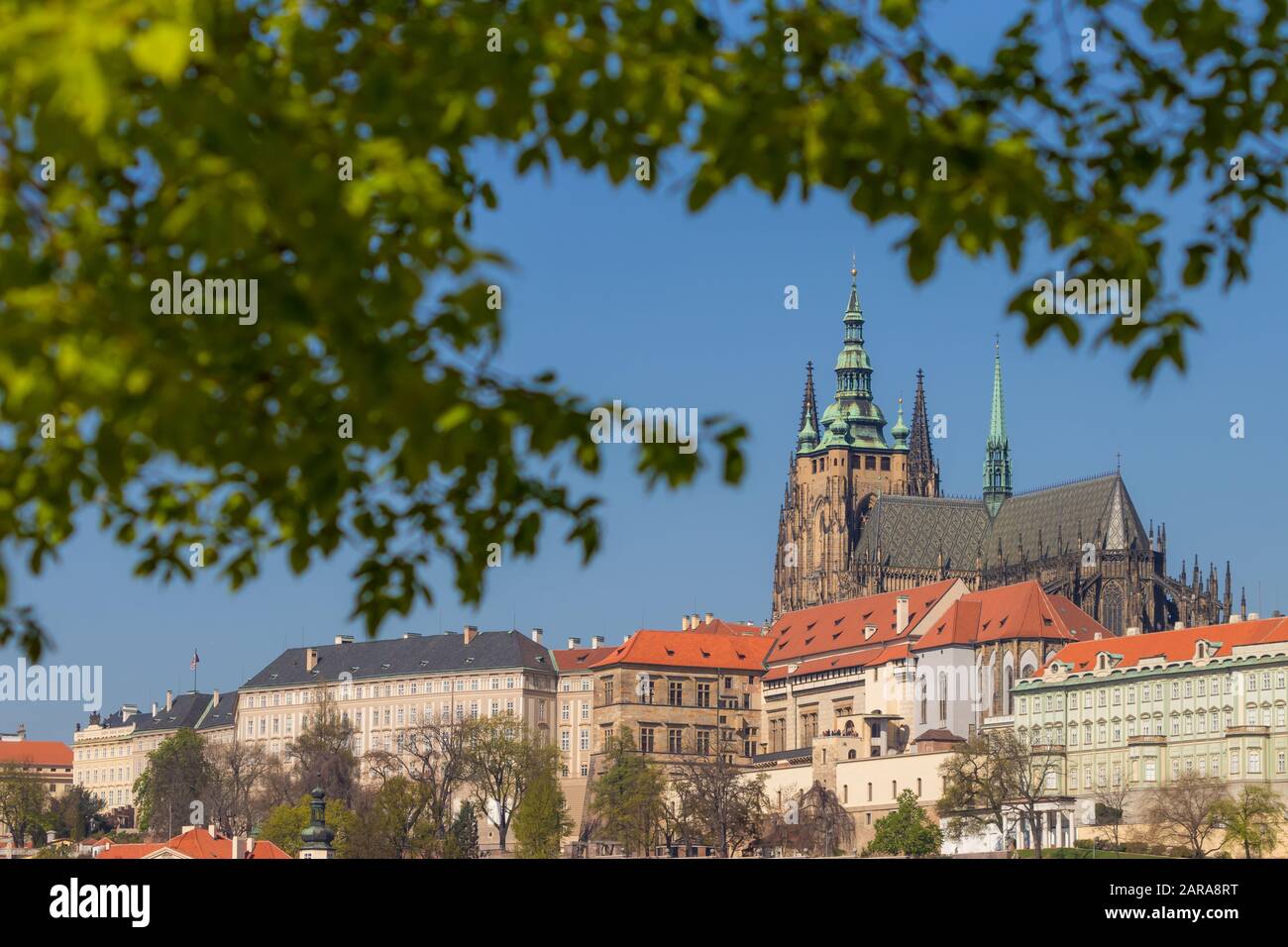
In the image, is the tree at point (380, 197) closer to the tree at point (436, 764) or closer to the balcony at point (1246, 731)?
the balcony at point (1246, 731)

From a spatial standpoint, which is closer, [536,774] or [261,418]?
[261,418]

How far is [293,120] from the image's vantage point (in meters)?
8.55

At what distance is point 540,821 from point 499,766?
10.1m

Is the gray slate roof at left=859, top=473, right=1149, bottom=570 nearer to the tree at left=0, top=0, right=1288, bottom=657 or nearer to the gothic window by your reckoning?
the gothic window

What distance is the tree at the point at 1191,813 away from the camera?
11444 centimetres

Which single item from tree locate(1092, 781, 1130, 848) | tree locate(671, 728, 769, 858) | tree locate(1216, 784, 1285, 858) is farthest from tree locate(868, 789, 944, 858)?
tree locate(1216, 784, 1285, 858)

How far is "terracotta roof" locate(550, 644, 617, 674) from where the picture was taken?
184 meters

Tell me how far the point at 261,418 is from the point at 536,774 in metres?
139

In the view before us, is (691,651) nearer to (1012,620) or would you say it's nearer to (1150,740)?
(1012,620)

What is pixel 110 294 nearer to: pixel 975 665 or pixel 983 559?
pixel 975 665

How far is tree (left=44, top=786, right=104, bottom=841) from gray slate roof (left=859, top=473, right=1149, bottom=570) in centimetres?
7004

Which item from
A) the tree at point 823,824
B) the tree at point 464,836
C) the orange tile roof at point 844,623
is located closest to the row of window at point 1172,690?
the tree at point 823,824
